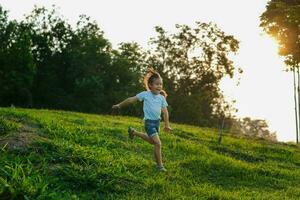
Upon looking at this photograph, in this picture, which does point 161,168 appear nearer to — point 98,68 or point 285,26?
point 285,26

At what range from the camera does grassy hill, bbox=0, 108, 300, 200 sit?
7.38 meters

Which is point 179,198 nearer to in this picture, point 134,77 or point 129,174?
point 129,174

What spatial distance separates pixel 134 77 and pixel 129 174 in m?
46.9

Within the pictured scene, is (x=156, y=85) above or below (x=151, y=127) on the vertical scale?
above

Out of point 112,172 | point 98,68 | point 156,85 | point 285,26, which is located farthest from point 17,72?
point 112,172

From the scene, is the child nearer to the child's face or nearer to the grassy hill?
the child's face

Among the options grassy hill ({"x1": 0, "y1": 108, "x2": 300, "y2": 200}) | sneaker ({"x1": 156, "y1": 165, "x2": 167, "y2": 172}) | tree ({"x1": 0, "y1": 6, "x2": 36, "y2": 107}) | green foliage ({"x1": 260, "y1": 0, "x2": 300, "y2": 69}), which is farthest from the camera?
tree ({"x1": 0, "y1": 6, "x2": 36, "y2": 107})

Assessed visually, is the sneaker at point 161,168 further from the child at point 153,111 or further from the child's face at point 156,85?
the child's face at point 156,85

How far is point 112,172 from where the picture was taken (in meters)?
8.62

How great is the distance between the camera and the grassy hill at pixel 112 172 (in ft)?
24.2

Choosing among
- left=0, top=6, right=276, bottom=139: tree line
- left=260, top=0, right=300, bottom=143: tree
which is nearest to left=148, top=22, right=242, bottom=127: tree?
left=0, top=6, right=276, bottom=139: tree line

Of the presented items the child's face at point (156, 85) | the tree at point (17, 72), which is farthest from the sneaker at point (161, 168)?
the tree at point (17, 72)

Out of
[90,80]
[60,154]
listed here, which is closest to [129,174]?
[60,154]

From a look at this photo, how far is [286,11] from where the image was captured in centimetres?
1792
